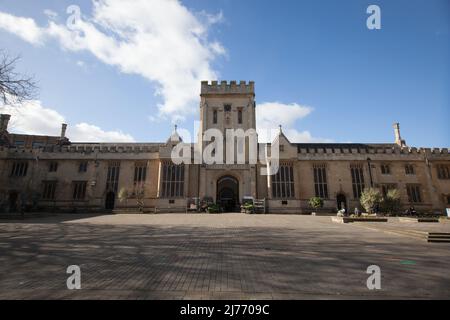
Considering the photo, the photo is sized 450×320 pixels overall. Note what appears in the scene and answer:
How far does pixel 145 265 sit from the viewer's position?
6055 millimetres

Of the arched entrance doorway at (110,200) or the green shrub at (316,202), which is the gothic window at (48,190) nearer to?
the arched entrance doorway at (110,200)

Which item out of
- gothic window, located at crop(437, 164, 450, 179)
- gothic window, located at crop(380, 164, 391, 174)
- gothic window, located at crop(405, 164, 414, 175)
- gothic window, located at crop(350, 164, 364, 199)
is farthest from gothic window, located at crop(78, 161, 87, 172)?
gothic window, located at crop(437, 164, 450, 179)

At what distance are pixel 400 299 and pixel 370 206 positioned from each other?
23824mm

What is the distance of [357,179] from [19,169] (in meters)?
44.4

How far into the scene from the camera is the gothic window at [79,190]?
29.7 metres

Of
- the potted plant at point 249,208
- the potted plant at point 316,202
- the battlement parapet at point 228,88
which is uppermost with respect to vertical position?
the battlement parapet at point 228,88

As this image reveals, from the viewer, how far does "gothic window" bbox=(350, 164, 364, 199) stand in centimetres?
2961

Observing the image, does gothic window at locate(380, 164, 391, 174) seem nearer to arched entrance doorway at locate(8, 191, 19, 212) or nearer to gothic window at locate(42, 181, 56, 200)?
gothic window at locate(42, 181, 56, 200)

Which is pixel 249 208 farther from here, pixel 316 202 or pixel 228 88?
pixel 228 88

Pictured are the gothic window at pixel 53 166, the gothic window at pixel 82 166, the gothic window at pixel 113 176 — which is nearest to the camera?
the gothic window at pixel 113 176

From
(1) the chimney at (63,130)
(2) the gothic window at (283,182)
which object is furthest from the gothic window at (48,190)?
(2) the gothic window at (283,182)

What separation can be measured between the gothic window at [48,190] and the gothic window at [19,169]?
10.6 ft
